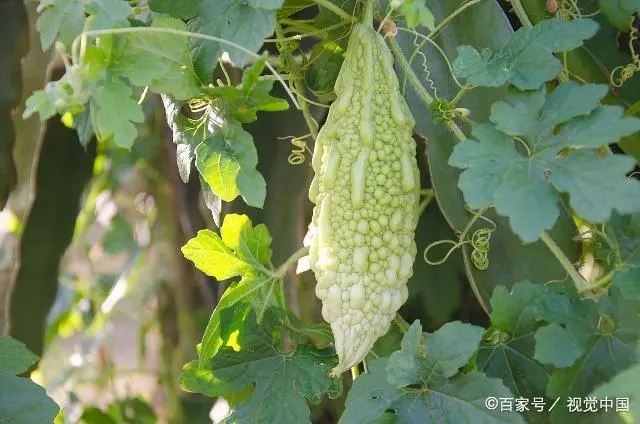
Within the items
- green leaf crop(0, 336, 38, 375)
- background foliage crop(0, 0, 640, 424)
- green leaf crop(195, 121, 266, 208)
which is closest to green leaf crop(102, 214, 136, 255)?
background foliage crop(0, 0, 640, 424)

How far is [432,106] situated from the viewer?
0.84 metres

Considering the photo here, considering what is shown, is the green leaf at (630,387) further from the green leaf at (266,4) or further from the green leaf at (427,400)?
the green leaf at (266,4)

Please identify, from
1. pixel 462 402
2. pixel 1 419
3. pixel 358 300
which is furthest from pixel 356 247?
pixel 1 419

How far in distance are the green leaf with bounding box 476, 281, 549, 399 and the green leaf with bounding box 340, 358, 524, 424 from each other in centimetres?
6

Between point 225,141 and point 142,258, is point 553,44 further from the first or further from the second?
point 142,258

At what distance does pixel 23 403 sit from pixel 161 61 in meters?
0.36

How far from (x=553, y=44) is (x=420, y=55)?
18 cm

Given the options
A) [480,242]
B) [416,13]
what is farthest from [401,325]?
[416,13]

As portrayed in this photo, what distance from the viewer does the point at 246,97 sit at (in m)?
0.81

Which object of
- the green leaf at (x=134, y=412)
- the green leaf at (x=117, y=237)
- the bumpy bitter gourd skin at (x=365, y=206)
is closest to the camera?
the bumpy bitter gourd skin at (x=365, y=206)

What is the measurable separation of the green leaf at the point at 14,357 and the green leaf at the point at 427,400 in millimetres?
336

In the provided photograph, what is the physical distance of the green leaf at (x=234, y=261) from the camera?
3.01 feet

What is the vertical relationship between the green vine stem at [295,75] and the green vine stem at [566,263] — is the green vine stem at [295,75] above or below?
above

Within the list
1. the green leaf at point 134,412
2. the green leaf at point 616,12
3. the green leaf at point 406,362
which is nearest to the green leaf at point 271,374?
the green leaf at point 406,362
